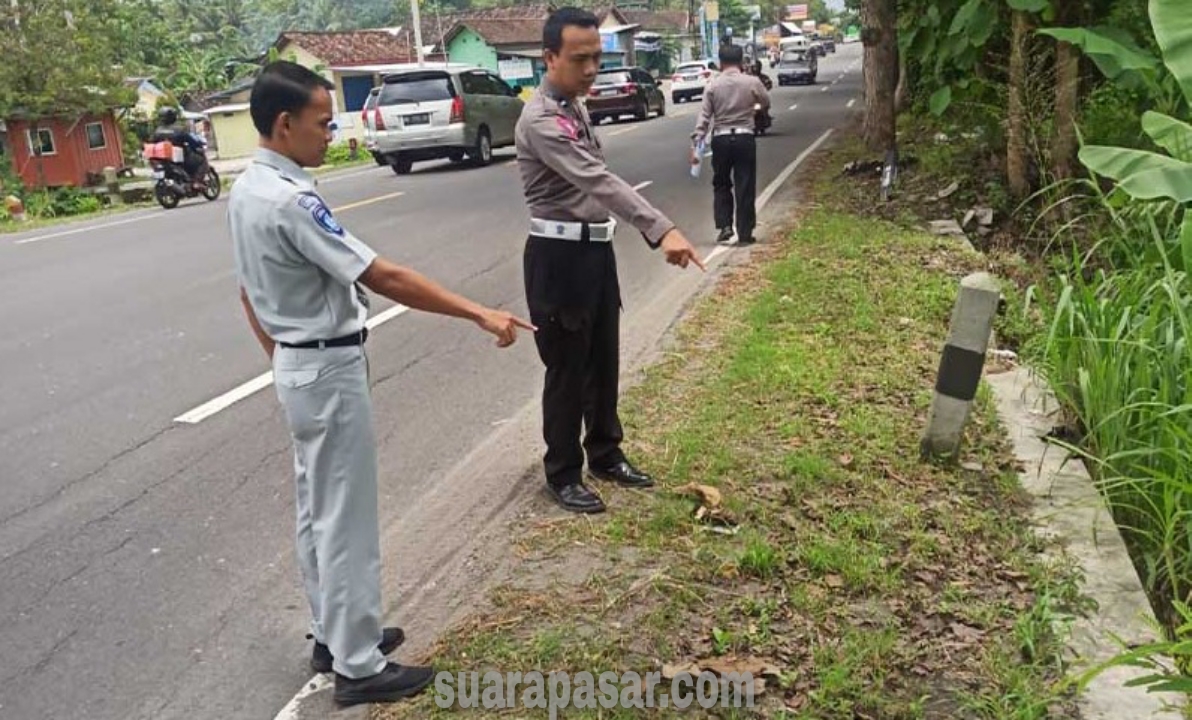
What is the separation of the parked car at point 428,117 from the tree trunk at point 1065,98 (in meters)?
11.8

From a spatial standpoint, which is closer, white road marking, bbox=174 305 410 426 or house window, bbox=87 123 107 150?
white road marking, bbox=174 305 410 426

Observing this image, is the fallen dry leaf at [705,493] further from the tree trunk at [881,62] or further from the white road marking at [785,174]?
the tree trunk at [881,62]

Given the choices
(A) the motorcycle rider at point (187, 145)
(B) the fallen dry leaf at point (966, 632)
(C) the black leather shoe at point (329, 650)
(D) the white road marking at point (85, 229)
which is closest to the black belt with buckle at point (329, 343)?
(C) the black leather shoe at point (329, 650)

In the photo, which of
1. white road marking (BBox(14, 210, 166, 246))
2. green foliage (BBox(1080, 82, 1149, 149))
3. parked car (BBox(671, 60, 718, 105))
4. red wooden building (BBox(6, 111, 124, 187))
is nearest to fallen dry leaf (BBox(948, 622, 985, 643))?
green foliage (BBox(1080, 82, 1149, 149))

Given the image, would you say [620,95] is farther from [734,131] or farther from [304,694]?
[304,694]

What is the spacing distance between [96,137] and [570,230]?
104ft

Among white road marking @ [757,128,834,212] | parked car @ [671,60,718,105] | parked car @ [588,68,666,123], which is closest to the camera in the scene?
white road marking @ [757,128,834,212]

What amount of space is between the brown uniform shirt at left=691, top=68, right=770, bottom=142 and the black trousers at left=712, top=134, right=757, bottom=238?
0.13 metres

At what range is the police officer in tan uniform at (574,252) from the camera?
12.8 feet

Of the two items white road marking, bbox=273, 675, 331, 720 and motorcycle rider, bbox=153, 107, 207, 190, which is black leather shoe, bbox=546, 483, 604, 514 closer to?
white road marking, bbox=273, 675, 331, 720

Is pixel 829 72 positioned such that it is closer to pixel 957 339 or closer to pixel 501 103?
pixel 501 103

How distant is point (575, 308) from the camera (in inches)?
162

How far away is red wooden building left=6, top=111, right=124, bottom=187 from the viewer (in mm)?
28406

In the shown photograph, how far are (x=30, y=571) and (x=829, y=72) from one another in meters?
60.3
